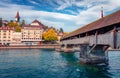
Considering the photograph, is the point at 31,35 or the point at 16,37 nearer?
the point at 16,37

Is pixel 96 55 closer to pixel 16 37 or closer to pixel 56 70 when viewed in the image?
pixel 56 70

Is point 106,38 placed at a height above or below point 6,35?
below

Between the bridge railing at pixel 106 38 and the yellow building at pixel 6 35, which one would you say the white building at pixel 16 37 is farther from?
the bridge railing at pixel 106 38

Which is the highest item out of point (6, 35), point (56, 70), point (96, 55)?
point (6, 35)

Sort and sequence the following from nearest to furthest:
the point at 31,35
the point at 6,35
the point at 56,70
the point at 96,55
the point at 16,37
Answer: the point at 56,70 < the point at 96,55 < the point at 16,37 < the point at 6,35 < the point at 31,35

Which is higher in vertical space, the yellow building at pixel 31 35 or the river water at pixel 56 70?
the yellow building at pixel 31 35

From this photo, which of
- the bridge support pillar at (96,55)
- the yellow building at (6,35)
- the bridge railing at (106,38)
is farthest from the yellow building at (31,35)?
the bridge railing at (106,38)

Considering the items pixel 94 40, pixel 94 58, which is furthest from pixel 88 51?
pixel 94 40

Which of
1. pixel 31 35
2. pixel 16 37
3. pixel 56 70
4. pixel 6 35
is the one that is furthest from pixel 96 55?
pixel 6 35

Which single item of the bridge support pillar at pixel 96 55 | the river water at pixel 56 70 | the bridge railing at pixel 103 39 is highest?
the bridge railing at pixel 103 39

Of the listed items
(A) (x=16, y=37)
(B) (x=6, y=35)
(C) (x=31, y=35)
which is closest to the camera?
(A) (x=16, y=37)

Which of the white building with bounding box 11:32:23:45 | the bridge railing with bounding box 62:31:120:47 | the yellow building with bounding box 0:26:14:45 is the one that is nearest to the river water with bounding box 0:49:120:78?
the bridge railing with bounding box 62:31:120:47

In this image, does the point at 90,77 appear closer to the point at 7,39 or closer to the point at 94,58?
the point at 94,58

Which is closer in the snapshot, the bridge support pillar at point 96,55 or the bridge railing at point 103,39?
the bridge railing at point 103,39
